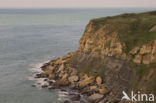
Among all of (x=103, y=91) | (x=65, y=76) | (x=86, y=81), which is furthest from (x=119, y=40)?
(x=65, y=76)

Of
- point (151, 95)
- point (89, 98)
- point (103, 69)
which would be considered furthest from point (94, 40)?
point (151, 95)

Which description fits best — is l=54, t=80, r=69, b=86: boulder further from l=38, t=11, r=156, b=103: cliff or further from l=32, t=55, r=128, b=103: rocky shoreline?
l=38, t=11, r=156, b=103: cliff

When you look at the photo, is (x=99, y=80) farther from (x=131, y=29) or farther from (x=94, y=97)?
(x=131, y=29)

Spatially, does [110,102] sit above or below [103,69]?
below

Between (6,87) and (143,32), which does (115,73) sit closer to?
(143,32)

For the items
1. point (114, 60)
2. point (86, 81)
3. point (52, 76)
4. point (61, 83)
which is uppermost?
point (114, 60)

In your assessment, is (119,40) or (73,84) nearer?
(119,40)

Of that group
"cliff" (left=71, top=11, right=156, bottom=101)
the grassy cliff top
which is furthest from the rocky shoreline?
the grassy cliff top
